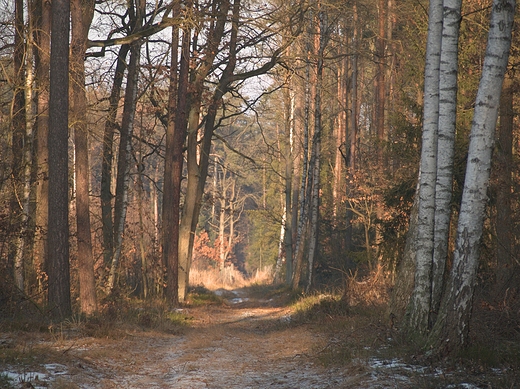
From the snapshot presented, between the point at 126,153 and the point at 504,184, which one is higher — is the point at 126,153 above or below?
above

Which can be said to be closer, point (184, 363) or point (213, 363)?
point (184, 363)

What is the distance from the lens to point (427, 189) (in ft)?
26.0

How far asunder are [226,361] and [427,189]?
3.93 metres

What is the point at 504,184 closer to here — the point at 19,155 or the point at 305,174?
the point at 19,155

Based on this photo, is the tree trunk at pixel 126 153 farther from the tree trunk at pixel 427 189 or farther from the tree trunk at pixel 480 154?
the tree trunk at pixel 480 154

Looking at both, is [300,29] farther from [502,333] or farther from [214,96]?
[502,333]

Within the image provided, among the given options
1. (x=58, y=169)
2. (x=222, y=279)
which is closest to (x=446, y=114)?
(x=58, y=169)

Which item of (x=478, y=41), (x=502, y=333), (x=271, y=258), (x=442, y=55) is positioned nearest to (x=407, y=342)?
(x=502, y=333)

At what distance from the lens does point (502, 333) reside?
7914 mm

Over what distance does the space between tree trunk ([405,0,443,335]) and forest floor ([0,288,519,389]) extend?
0.58 metres

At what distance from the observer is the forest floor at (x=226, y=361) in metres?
6.18

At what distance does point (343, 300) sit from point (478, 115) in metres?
7.93

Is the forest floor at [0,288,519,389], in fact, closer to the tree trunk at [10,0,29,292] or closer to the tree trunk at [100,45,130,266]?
the tree trunk at [10,0,29,292]

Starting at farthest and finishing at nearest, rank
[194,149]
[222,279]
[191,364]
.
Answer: [222,279] → [194,149] → [191,364]
